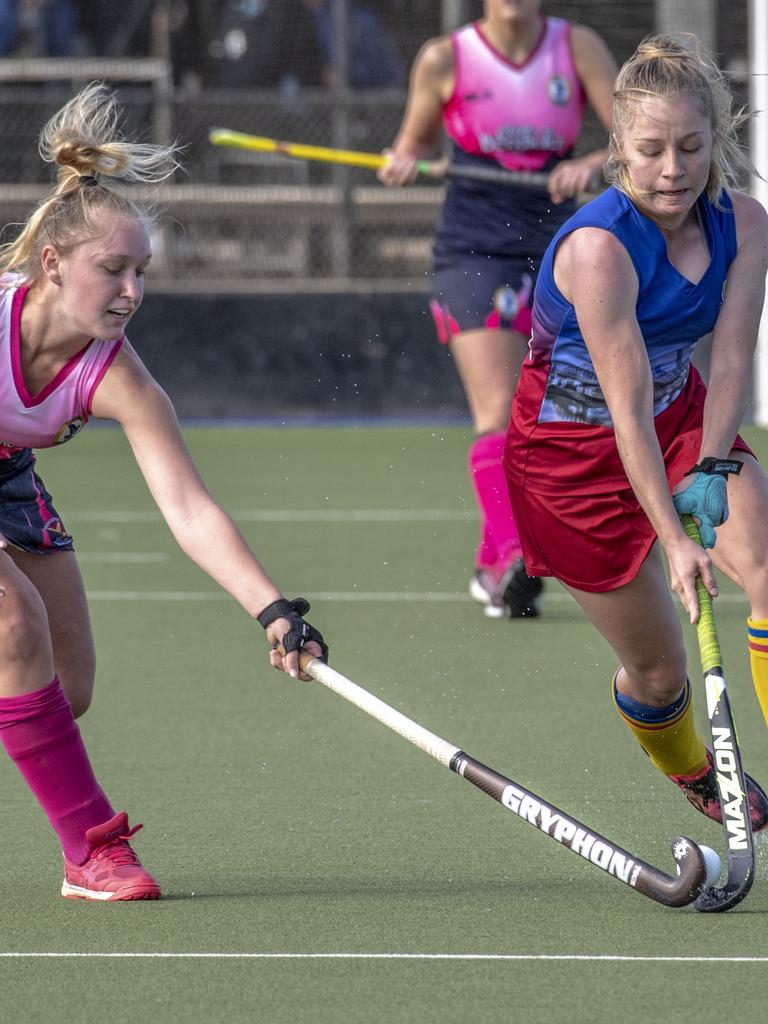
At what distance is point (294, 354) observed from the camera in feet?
38.1

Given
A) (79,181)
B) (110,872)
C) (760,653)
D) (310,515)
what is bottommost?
(310,515)

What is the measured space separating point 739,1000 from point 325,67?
1096 cm

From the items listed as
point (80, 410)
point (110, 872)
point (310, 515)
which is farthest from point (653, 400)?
point (310, 515)

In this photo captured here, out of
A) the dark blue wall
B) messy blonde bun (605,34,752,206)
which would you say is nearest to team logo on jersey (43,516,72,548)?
messy blonde bun (605,34,752,206)

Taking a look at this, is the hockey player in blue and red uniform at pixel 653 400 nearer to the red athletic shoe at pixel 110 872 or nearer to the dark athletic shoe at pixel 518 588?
the red athletic shoe at pixel 110 872

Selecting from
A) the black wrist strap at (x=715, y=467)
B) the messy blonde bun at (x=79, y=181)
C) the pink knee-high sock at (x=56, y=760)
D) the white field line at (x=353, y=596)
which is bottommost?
the white field line at (x=353, y=596)

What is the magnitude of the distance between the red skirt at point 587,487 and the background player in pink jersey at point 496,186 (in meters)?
2.21

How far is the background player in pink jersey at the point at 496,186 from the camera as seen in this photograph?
220 inches

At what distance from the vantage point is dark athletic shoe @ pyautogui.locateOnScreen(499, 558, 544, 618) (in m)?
5.44

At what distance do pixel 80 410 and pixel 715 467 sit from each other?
3.35 feet

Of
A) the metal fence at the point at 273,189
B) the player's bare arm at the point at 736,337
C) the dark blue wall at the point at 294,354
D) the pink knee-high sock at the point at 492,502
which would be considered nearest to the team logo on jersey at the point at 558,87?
the pink knee-high sock at the point at 492,502

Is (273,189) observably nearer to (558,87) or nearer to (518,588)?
(558,87)

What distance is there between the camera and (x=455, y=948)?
2746 millimetres

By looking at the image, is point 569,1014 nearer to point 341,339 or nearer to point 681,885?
point 681,885
